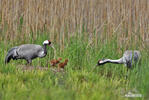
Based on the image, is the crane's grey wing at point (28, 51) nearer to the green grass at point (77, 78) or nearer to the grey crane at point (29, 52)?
the grey crane at point (29, 52)

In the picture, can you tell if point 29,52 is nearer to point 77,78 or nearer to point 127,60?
point 77,78

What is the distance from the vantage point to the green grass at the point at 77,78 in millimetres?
3203

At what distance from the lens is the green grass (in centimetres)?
A: 320

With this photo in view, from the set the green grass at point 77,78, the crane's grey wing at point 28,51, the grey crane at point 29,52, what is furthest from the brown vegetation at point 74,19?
the crane's grey wing at point 28,51

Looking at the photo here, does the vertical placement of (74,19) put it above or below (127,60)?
above

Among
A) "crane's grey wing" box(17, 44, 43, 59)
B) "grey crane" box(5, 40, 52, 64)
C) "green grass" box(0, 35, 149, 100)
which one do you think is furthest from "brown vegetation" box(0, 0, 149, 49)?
"crane's grey wing" box(17, 44, 43, 59)

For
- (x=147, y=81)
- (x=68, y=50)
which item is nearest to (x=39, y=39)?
(x=68, y=50)

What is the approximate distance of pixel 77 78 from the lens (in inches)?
170

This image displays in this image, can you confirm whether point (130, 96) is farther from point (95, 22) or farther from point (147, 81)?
point (95, 22)

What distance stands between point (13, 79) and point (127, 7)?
2877 mm

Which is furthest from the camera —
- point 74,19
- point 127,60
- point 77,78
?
point 74,19

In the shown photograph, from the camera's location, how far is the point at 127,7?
579cm

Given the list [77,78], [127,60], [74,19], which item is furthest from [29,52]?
[127,60]

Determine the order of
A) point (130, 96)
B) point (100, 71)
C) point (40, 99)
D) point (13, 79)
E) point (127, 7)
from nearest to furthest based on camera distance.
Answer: point (40, 99)
point (130, 96)
point (13, 79)
point (100, 71)
point (127, 7)
